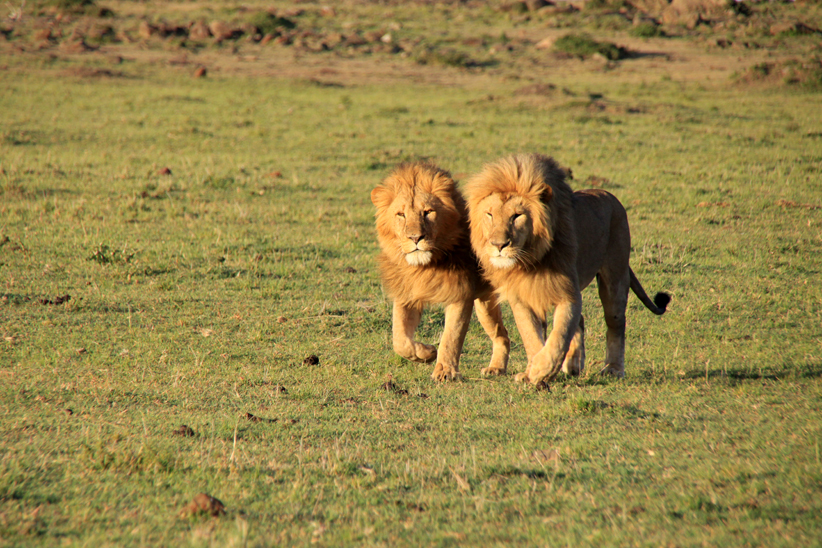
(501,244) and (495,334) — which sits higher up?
(501,244)

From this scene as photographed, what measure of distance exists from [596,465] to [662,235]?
6.70m

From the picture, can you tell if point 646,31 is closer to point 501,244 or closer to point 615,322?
point 615,322

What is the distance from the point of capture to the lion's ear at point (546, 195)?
4.91 meters

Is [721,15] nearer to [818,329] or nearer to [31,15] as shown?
[31,15]

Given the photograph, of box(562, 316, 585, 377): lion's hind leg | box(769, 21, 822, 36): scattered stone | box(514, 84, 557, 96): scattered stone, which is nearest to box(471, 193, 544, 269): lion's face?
box(562, 316, 585, 377): lion's hind leg

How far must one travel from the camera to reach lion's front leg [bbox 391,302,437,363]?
17.7ft

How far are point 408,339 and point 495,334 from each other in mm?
733

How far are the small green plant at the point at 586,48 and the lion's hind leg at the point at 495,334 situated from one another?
29795 mm

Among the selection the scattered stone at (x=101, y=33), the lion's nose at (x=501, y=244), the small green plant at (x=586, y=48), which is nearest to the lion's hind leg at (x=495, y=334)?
the lion's nose at (x=501, y=244)

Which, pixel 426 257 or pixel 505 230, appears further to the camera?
pixel 426 257

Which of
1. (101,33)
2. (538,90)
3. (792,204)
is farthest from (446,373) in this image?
(101,33)

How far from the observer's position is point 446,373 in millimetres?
5422

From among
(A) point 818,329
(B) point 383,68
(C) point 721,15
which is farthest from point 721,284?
(C) point 721,15

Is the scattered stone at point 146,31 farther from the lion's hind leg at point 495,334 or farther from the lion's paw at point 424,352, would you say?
the lion's paw at point 424,352
